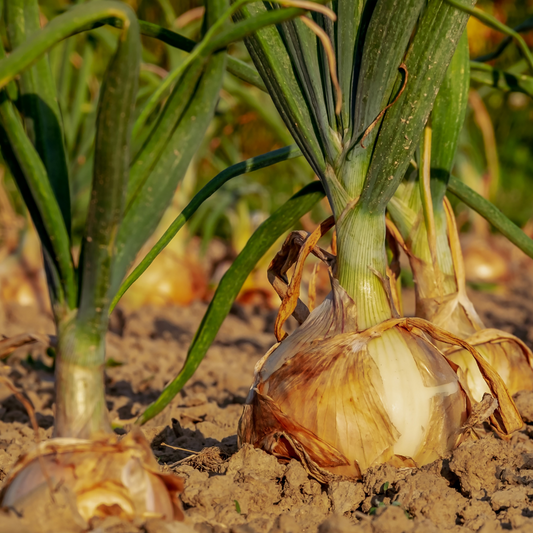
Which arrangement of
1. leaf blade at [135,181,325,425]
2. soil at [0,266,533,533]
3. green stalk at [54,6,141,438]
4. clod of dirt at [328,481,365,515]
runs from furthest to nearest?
leaf blade at [135,181,325,425] < clod of dirt at [328,481,365,515] < soil at [0,266,533,533] < green stalk at [54,6,141,438]

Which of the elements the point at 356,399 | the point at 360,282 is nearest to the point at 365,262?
the point at 360,282

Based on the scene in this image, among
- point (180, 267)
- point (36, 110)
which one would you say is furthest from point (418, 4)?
point (180, 267)

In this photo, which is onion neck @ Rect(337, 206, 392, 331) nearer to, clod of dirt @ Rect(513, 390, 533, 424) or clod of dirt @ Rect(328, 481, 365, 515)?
clod of dirt @ Rect(328, 481, 365, 515)

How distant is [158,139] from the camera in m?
0.70

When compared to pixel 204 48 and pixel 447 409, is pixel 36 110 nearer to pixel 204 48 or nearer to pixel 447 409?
pixel 204 48

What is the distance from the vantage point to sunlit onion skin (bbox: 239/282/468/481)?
817 millimetres

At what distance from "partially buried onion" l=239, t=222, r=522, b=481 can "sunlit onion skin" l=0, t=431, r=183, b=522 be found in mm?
217

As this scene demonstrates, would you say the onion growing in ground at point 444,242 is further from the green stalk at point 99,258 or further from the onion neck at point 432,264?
the green stalk at point 99,258

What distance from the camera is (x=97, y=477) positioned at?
647 mm

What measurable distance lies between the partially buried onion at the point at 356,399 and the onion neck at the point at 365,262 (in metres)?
0.02

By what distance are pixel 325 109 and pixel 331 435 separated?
17.6 inches

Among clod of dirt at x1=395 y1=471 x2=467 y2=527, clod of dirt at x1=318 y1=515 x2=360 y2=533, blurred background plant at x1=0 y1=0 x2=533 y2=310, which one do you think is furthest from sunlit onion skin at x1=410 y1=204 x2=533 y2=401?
blurred background plant at x1=0 y1=0 x2=533 y2=310

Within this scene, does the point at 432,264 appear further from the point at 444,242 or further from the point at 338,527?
the point at 338,527

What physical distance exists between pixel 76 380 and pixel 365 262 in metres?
0.42
